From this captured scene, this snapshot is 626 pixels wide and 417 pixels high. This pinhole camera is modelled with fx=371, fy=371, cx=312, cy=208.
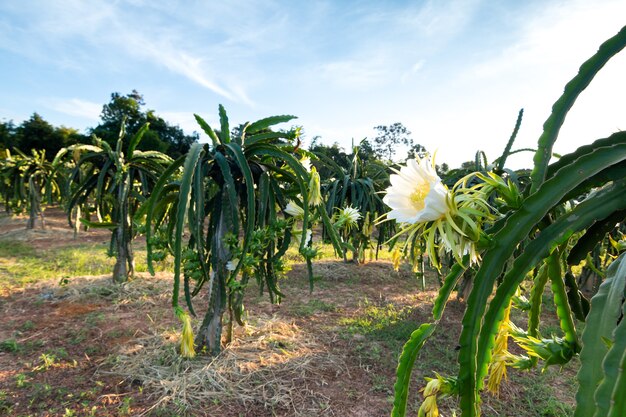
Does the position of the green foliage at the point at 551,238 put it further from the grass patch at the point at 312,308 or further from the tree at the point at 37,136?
the tree at the point at 37,136

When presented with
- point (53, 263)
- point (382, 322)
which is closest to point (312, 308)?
point (382, 322)

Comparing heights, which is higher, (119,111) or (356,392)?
(119,111)

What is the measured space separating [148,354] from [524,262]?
2.22 meters

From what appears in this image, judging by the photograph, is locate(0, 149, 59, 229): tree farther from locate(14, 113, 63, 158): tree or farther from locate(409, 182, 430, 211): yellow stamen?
locate(14, 113, 63, 158): tree

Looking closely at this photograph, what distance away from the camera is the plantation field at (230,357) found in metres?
1.84

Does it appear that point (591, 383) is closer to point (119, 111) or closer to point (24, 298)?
point (24, 298)

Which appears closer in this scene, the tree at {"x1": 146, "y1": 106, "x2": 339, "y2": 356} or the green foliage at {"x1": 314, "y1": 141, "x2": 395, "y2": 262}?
the tree at {"x1": 146, "y1": 106, "x2": 339, "y2": 356}

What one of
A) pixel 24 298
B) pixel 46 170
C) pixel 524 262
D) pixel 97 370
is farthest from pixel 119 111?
pixel 524 262

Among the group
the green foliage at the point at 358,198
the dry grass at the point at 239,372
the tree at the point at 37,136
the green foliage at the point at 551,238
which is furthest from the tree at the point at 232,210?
the tree at the point at 37,136

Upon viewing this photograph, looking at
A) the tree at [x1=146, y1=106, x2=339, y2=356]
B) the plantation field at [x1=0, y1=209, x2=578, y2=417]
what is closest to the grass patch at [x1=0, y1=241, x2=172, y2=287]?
the plantation field at [x1=0, y1=209, x2=578, y2=417]

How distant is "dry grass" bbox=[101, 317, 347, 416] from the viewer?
1.83 meters

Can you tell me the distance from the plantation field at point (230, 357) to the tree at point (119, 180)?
555 mm

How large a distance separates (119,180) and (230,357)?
1.87 meters

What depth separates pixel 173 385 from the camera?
188cm
